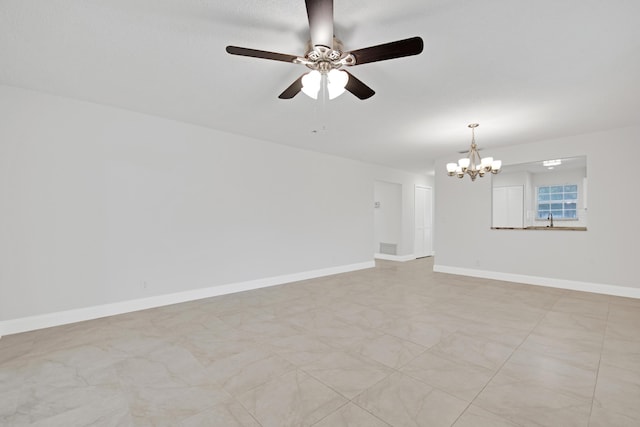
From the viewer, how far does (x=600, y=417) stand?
1.71 m

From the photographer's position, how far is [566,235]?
16.1ft

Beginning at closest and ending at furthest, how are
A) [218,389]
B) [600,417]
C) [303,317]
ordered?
1. [600,417]
2. [218,389]
3. [303,317]

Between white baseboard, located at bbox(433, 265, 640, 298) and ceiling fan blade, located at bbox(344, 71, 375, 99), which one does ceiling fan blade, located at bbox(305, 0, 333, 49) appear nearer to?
ceiling fan blade, located at bbox(344, 71, 375, 99)

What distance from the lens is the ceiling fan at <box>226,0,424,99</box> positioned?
1.63 m

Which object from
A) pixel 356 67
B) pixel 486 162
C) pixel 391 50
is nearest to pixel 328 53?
pixel 391 50

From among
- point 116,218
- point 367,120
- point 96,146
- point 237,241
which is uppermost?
point 367,120

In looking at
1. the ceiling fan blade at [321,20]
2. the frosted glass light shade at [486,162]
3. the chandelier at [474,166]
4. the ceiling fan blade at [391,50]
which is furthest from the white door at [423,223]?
the ceiling fan blade at [321,20]

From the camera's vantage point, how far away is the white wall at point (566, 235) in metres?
4.38

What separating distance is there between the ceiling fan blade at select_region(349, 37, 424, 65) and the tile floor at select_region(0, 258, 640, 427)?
224cm

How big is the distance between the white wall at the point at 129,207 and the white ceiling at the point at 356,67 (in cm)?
40

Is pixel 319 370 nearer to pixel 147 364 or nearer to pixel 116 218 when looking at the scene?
pixel 147 364

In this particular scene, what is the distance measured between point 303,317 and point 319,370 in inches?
48.6

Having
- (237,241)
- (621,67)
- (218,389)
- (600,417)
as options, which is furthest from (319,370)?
(621,67)

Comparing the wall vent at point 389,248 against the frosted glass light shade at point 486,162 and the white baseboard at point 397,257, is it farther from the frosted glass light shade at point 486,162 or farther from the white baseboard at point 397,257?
the frosted glass light shade at point 486,162
